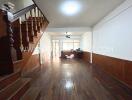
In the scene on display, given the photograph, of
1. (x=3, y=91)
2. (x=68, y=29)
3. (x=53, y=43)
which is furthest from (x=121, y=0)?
(x=53, y=43)

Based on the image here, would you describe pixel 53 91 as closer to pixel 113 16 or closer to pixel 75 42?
pixel 113 16

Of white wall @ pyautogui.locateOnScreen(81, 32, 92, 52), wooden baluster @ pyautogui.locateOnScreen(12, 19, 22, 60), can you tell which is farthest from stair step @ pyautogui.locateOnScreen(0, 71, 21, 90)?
white wall @ pyautogui.locateOnScreen(81, 32, 92, 52)

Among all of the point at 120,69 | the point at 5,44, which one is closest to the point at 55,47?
the point at 120,69

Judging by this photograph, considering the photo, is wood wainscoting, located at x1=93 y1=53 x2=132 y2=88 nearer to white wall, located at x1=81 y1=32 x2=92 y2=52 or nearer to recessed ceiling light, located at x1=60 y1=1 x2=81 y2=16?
recessed ceiling light, located at x1=60 y1=1 x2=81 y2=16

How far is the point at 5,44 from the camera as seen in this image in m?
2.09

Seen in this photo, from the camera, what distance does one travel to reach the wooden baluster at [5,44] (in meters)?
2.00

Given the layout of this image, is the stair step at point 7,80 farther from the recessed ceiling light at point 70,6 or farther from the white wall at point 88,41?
the white wall at point 88,41

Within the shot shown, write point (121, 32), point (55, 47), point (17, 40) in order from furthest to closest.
Answer: point (55, 47) → point (121, 32) → point (17, 40)

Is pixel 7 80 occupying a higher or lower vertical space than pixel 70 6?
lower

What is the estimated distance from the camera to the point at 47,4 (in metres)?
4.05

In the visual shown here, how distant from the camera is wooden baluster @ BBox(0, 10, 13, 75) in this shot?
1999 mm

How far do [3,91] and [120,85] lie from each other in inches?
129

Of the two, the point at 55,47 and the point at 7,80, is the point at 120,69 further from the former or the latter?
the point at 55,47

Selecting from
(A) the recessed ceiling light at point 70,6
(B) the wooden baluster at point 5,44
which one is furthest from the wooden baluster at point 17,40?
(A) the recessed ceiling light at point 70,6
